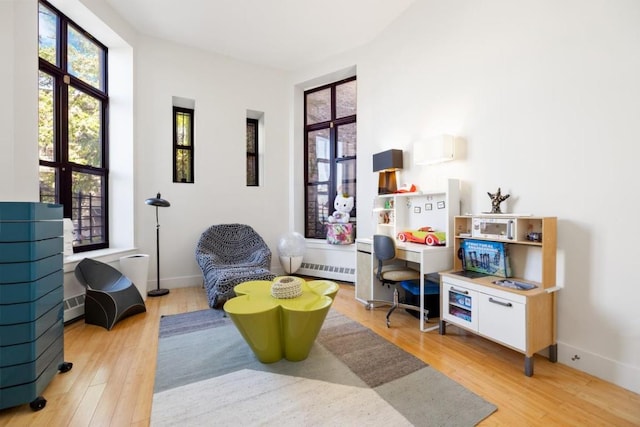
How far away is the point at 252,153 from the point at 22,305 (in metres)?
3.81

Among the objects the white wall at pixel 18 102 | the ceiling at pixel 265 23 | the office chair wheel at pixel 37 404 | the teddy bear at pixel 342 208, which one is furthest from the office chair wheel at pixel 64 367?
the ceiling at pixel 265 23

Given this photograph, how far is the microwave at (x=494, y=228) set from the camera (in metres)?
2.34

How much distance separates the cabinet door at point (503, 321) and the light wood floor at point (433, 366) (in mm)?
209

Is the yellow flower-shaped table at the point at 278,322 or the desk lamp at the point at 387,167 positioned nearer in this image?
the yellow flower-shaped table at the point at 278,322

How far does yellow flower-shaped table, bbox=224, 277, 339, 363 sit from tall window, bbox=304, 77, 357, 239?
2.59 metres

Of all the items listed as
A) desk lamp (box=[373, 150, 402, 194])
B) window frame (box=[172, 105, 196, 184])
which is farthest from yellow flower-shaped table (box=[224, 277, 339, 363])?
window frame (box=[172, 105, 196, 184])

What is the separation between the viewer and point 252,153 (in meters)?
5.09

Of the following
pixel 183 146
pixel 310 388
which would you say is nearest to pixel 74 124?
pixel 183 146

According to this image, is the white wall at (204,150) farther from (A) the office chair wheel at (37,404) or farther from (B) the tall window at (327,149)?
(A) the office chair wheel at (37,404)

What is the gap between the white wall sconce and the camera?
115 inches

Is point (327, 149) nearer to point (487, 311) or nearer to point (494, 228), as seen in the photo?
point (494, 228)

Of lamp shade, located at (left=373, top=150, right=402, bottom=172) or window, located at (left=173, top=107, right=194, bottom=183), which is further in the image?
window, located at (left=173, top=107, right=194, bottom=183)

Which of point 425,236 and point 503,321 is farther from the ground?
A: point 425,236

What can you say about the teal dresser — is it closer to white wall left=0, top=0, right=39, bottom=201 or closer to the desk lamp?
white wall left=0, top=0, right=39, bottom=201
